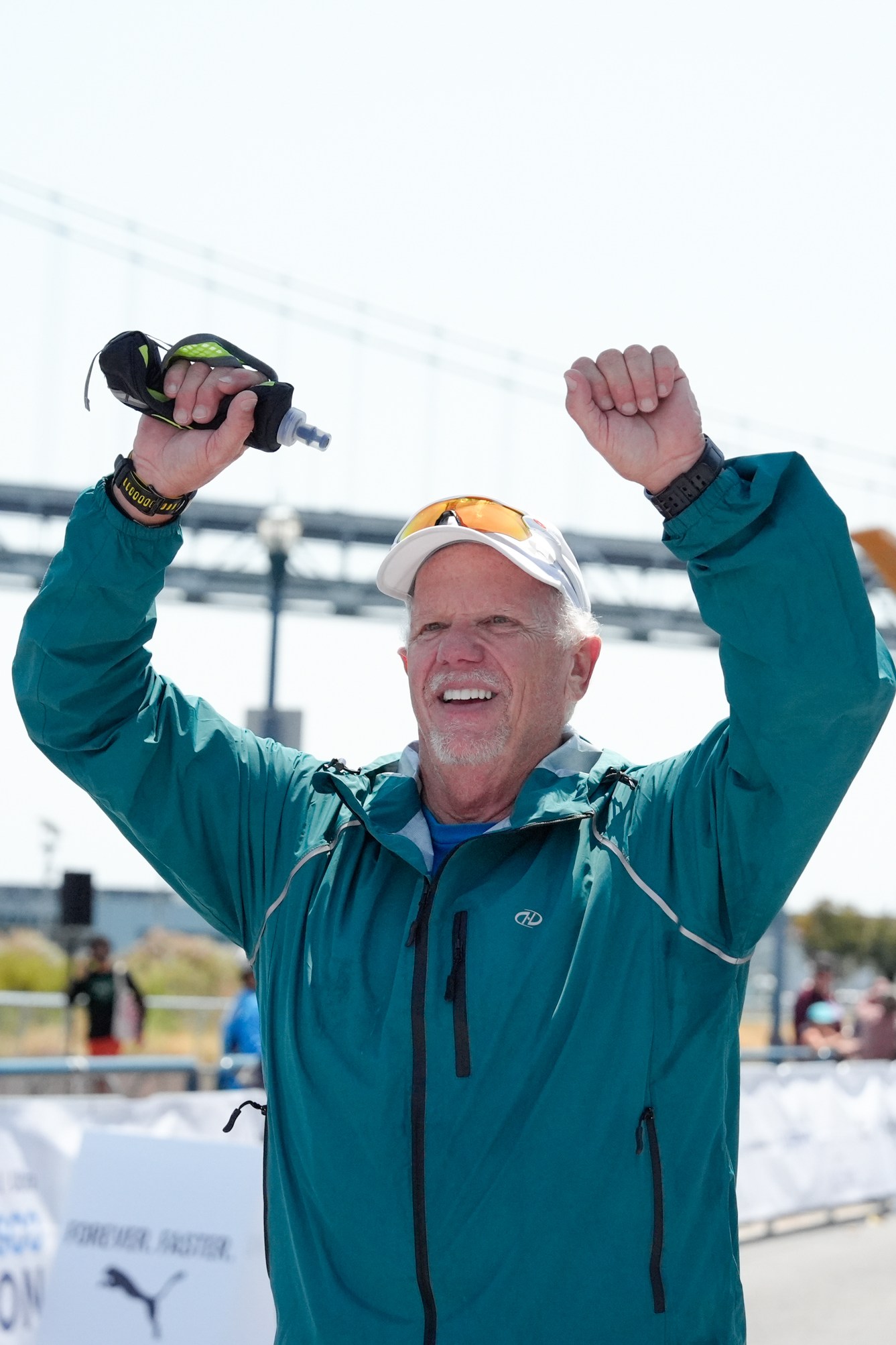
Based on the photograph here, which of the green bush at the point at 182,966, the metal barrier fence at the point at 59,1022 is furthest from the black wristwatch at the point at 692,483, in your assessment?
the green bush at the point at 182,966

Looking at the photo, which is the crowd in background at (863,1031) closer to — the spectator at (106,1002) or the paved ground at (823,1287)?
the paved ground at (823,1287)

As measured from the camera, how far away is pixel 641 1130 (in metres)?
2.49

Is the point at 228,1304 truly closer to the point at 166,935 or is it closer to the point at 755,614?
the point at 755,614

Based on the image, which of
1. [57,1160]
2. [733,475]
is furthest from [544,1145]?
[57,1160]

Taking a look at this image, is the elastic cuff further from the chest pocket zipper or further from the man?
the chest pocket zipper

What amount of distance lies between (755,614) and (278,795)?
3.26 feet

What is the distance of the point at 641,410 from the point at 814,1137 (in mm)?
9151

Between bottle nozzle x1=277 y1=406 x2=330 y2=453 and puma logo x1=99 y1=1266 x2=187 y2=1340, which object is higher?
bottle nozzle x1=277 y1=406 x2=330 y2=453

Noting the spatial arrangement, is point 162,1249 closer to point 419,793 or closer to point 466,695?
point 419,793

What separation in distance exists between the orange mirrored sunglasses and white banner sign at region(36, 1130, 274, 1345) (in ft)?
9.71

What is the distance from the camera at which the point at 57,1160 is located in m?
6.01

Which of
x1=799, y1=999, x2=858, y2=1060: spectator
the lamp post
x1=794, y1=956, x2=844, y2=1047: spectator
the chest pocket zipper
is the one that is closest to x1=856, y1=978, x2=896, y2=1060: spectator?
x1=799, y1=999, x2=858, y2=1060: spectator

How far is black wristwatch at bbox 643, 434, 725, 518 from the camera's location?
2484 mm

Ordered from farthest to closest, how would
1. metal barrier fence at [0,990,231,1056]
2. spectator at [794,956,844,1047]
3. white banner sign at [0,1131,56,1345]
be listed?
metal barrier fence at [0,990,231,1056]
spectator at [794,956,844,1047]
white banner sign at [0,1131,56,1345]
